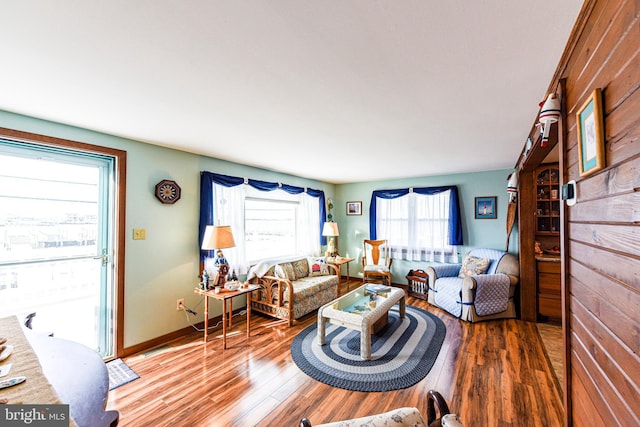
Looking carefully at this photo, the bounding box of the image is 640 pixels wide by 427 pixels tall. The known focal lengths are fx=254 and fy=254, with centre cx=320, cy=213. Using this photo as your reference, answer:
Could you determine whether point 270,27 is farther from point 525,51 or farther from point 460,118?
point 460,118

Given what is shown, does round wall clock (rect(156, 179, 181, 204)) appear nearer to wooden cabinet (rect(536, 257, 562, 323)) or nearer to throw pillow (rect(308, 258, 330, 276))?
throw pillow (rect(308, 258, 330, 276))

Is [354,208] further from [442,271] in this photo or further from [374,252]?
[442,271]

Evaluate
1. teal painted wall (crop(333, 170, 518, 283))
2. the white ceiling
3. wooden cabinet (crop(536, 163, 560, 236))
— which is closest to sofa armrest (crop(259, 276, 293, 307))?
the white ceiling

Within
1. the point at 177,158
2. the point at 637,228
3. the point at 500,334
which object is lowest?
the point at 500,334

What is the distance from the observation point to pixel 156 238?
9.53 feet

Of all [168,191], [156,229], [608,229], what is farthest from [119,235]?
[608,229]

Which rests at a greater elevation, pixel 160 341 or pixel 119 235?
pixel 119 235

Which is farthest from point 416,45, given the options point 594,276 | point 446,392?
point 446,392

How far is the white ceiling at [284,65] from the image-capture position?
107 centimetres

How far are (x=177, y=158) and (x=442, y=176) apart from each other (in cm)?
445

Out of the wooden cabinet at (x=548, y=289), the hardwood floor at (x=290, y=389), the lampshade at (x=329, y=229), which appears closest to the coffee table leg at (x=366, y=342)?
the hardwood floor at (x=290, y=389)

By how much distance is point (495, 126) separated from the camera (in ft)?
7.80

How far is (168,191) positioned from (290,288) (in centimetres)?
191

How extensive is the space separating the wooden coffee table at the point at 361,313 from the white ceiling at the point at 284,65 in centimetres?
189
